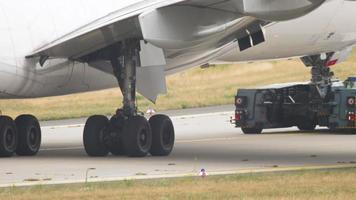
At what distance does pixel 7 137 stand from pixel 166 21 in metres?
5.82

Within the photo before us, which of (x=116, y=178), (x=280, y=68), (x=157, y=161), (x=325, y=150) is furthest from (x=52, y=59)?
(x=280, y=68)

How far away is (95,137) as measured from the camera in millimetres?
25875

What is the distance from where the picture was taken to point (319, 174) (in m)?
20.2

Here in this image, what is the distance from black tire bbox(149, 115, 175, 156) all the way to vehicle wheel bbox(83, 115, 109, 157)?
45.2 inches

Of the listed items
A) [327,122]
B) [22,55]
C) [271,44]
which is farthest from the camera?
[327,122]

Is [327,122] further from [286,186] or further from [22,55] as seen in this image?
[286,186]

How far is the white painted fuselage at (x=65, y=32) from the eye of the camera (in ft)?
79.5

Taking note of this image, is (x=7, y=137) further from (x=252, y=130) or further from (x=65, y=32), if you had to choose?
(x=252, y=130)

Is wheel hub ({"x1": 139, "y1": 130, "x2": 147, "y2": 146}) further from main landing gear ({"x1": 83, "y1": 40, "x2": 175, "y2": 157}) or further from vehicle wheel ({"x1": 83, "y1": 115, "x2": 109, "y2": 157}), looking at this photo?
vehicle wheel ({"x1": 83, "y1": 115, "x2": 109, "y2": 157})

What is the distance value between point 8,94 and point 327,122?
11.8 metres

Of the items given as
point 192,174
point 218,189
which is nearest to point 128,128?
point 192,174

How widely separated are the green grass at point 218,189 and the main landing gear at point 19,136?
A: 277 inches

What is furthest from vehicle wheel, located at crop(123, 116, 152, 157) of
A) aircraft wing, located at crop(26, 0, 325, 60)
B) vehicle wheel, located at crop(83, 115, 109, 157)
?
aircraft wing, located at crop(26, 0, 325, 60)

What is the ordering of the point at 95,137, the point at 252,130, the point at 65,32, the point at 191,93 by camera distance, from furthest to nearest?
the point at 191,93
the point at 252,130
the point at 95,137
the point at 65,32
